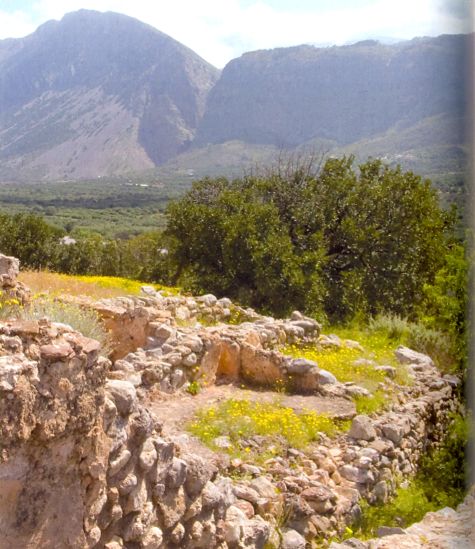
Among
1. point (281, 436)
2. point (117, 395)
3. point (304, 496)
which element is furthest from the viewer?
point (281, 436)

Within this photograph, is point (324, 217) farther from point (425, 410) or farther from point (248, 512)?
point (248, 512)

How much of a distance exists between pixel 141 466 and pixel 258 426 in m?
3.39

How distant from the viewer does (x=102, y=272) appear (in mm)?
32344

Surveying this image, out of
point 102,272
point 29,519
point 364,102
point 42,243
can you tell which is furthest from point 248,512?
point 364,102

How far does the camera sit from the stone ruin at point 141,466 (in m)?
3.55

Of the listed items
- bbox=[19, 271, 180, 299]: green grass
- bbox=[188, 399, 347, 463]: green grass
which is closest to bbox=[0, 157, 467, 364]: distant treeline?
bbox=[19, 271, 180, 299]: green grass

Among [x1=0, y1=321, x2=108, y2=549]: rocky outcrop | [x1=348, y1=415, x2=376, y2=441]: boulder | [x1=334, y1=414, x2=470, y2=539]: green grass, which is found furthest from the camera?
[x1=348, y1=415, x2=376, y2=441]: boulder

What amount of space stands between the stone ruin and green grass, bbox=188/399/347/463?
0.20m

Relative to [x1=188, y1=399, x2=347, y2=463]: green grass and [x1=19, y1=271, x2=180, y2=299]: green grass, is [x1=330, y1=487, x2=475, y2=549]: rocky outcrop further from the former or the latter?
[x1=19, y1=271, x2=180, y2=299]: green grass

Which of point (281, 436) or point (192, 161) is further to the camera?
point (192, 161)

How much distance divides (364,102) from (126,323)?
534 feet

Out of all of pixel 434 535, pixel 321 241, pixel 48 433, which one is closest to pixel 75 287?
pixel 321 241

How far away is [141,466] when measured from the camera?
4402 mm

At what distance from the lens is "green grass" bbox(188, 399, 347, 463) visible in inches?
285
